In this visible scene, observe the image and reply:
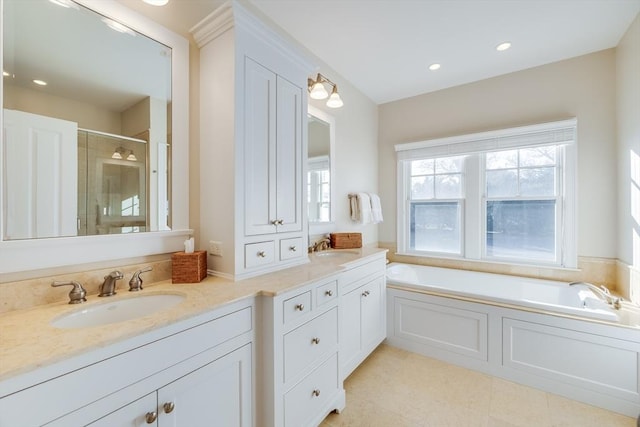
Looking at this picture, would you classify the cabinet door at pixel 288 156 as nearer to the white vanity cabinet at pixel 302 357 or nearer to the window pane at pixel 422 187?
the white vanity cabinet at pixel 302 357

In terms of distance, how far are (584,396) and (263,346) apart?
229 cm

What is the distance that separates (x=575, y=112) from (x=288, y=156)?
286 centimetres

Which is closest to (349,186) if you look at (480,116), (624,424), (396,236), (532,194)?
(396,236)

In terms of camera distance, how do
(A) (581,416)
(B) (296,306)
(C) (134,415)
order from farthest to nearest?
(A) (581,416) < (B) (296,306) < (C) (134,415)

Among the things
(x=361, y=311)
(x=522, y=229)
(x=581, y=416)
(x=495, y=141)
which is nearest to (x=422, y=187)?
(x=495, y=141)

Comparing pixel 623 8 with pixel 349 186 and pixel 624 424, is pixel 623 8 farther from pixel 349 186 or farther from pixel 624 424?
pixel 624 424

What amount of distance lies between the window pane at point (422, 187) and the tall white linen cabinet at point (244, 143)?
2.22 metres

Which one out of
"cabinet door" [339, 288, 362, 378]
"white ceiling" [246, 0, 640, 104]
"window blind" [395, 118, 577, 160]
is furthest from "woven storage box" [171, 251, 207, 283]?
"window blind" [395, 118, 577, 160]

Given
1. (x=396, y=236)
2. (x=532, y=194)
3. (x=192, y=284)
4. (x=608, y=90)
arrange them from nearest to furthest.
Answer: (x=192, y=284)
(x=608, y=90)
(x=532, y=194)
(x=396, y=236)

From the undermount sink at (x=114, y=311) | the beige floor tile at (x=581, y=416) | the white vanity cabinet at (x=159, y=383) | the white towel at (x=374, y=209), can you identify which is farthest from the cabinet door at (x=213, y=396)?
the white towel at (x=374, y=209)

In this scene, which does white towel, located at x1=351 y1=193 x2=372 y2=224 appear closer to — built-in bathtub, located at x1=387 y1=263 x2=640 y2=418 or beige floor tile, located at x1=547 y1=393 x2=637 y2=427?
built-in bathtub, located at x1=387 y1=263 x2=640 y2=418

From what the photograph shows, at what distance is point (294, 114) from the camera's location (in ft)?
6.00

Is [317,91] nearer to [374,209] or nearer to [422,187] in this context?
[374,209]

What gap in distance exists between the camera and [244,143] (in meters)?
1.49
